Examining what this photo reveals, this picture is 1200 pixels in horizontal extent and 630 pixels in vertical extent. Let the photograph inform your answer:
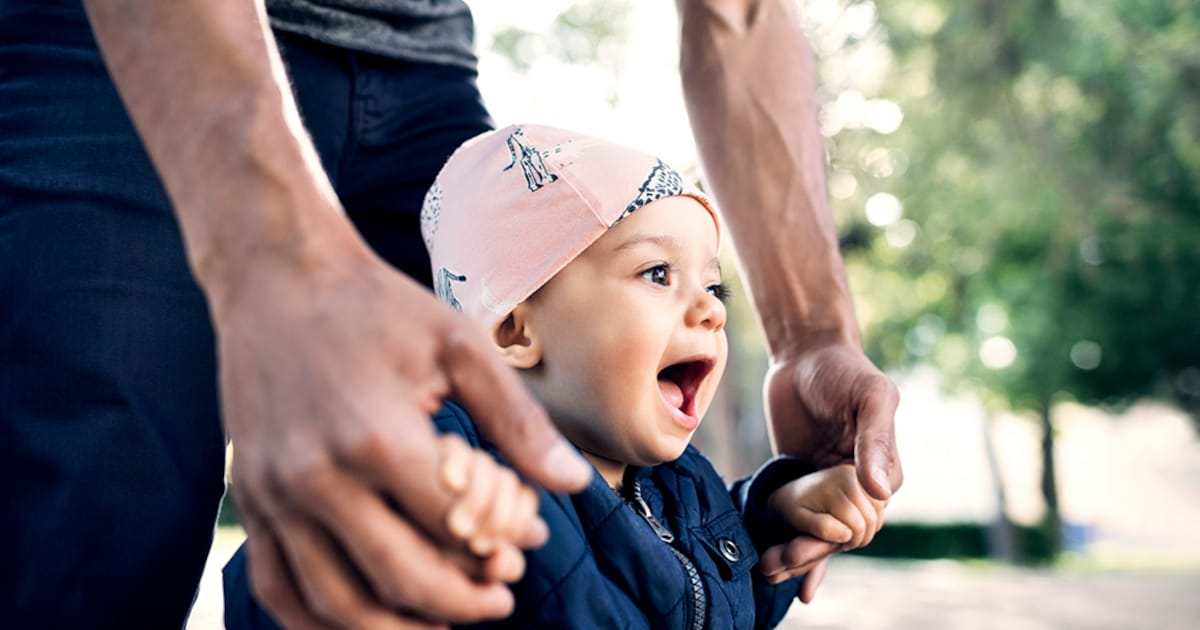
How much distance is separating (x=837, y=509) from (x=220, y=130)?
3.82ft

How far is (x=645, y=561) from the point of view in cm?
147

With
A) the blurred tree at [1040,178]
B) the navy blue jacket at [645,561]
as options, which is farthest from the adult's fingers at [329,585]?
the blurred tree at [1040,178]

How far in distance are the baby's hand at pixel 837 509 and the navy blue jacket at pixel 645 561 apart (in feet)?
0.24

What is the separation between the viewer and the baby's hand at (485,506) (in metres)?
0.82

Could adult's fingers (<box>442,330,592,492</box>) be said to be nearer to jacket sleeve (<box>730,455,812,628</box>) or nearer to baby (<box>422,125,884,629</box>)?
baby (<box>422,125,884,629</box>)

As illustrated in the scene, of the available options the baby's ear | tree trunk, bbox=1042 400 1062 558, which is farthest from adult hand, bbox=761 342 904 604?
tree trunk, bbox=1042 400 1062 558

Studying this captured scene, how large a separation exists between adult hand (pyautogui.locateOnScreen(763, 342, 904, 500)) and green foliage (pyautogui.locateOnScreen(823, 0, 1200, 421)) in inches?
395

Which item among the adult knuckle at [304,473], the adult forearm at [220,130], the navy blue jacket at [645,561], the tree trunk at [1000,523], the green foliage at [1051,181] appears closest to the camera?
the adult knuckle at [304,473]

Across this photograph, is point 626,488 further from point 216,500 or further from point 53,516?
point 53,516

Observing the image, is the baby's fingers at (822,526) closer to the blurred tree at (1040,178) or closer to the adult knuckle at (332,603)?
the adult knuckle at (332,603)

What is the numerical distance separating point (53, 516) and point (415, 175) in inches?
32.4

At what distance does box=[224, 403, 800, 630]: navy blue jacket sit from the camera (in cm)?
132

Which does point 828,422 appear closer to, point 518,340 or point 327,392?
point 518,340

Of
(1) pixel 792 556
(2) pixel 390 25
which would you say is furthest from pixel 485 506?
(2) pixel 390 25
